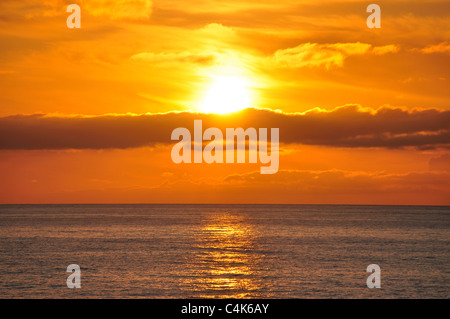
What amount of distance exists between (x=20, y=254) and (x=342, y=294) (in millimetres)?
54458

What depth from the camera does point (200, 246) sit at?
3907 inches

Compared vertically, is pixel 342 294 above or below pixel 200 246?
below

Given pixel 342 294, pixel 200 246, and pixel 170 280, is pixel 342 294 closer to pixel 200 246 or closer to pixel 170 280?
pixel 170 280

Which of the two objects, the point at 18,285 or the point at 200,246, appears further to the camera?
the point at 200,246

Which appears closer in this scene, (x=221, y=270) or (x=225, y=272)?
(x=225, y=272)

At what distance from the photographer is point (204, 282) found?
55.9 meters

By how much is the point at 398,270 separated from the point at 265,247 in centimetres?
3523
